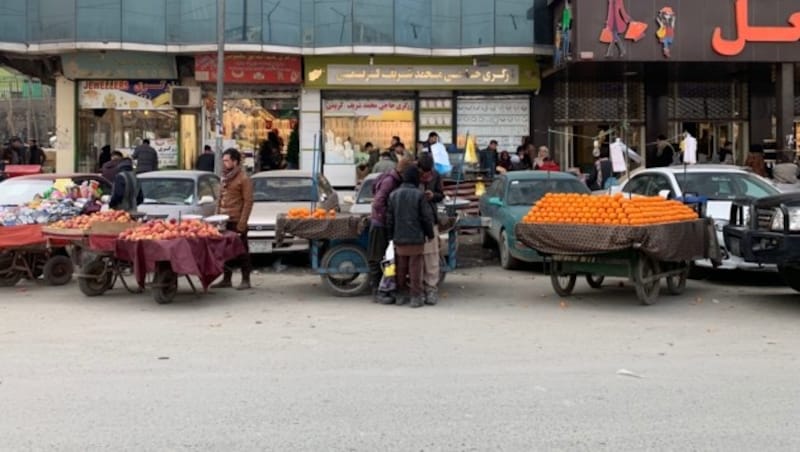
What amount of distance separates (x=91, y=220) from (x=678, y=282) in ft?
25.0

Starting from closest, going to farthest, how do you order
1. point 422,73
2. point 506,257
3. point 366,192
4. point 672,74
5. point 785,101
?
Answer: point 506,257, point 366,192, point 785,101, point 672,74, point 422,73

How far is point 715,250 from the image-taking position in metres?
10.3

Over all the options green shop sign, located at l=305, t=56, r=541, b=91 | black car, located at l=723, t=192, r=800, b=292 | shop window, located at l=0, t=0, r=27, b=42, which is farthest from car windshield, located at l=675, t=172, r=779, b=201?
shop window, located at l=0, t=0, r=27, b=42

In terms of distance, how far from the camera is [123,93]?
22.8 metres

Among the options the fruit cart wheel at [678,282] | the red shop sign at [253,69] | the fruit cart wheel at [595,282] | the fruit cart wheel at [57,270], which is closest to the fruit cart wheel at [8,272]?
the fruit cart wheel at [57,270]

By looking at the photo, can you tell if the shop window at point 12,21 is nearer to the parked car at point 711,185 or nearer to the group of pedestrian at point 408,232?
the group of pedestrian at point 408,232

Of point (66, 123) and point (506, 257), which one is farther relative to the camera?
point (66, 123)

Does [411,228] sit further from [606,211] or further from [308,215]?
[606,211]

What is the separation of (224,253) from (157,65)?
13.7 meters

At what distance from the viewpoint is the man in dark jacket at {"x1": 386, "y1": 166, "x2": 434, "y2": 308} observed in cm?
973

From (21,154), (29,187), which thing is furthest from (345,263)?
(21,154)

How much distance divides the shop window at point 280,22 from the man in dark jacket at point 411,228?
466 inches

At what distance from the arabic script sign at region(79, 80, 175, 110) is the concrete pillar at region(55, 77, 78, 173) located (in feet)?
0.94

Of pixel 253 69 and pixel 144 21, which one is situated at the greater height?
pixel 144 21
